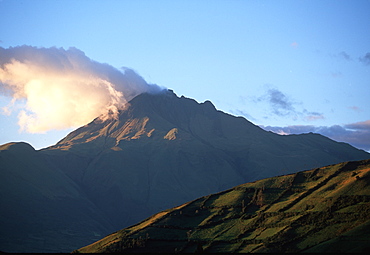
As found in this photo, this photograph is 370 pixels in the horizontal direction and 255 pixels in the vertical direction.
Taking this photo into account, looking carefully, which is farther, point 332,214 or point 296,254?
point 332,214

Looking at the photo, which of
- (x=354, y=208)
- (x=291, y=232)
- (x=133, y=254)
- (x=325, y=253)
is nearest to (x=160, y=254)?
(x=133, y=254)

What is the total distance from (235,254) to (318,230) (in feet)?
115

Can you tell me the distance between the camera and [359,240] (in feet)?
552

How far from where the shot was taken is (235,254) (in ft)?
616

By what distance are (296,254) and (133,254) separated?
66130 mm

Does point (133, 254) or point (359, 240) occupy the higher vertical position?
point (133, 254)

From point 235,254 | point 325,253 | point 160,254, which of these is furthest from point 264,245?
point 160,254

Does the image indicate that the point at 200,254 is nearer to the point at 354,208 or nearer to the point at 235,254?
the point at 235,254

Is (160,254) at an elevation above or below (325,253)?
above

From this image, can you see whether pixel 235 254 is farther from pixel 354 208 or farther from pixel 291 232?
pixel 354 208

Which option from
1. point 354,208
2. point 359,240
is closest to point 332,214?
point 354,208

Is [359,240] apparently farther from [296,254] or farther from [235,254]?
[235,254]

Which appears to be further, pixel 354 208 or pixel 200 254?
pixel 354 208

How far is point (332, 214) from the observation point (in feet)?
655
